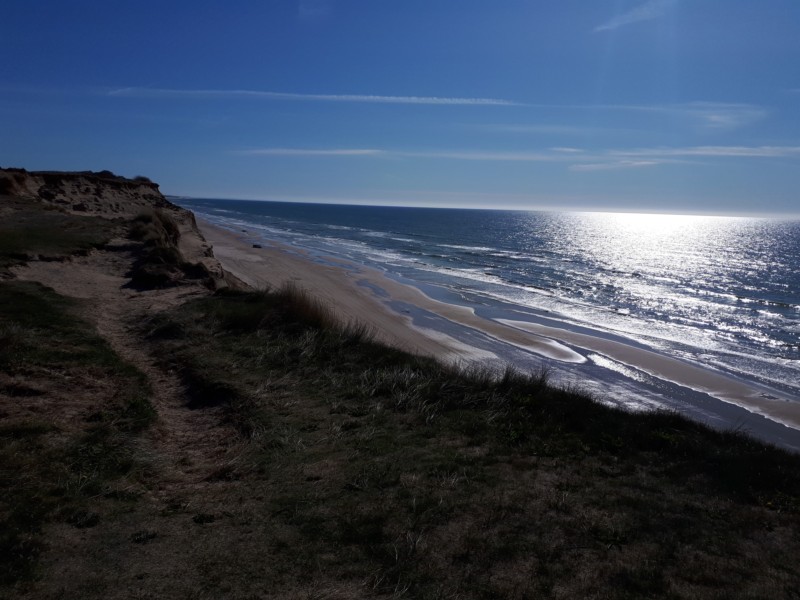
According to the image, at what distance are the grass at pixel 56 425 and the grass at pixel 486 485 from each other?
4.13ft

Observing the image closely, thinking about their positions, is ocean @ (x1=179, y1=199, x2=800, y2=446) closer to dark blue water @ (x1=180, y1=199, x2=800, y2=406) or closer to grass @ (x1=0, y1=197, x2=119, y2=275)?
A: dark blue water @ (x1=180, y1=199, x2=800, y2=406)

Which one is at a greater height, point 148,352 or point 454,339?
point 148,352

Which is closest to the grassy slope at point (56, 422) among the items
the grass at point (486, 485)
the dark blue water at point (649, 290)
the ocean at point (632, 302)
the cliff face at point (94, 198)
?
the grass at point (486, 485)

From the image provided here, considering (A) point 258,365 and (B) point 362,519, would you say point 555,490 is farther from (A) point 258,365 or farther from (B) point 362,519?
(A) point 258,365

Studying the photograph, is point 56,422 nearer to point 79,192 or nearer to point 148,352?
point 148,352

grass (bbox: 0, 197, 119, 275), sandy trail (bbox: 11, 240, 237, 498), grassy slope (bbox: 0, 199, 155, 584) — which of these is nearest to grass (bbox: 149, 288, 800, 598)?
sandy trail (bbox: 11, 240, 237, 498)

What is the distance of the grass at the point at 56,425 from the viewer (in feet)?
16.7

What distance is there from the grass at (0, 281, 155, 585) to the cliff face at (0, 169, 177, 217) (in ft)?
79.8

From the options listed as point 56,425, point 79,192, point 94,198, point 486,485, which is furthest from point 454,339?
point 79,192

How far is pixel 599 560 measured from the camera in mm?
4898

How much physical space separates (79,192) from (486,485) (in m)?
43.6

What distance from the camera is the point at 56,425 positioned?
22.9 feet

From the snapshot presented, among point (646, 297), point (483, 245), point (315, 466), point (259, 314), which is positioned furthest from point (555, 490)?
point (483, 245)

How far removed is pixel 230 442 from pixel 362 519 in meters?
2.70
